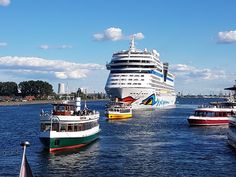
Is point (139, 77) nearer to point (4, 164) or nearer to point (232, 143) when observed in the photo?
point (232, 143)

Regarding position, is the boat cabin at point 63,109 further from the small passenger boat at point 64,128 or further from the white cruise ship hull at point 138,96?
the white cruise ship hull at point 138,96

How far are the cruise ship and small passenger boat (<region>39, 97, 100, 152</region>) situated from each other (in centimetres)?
9833

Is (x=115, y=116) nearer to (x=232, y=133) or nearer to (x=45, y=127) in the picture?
(x=232, y=133)

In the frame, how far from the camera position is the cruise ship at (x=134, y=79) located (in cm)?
16475

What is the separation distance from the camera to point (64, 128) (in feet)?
196

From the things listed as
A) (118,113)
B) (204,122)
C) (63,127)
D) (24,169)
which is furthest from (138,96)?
(24,169)

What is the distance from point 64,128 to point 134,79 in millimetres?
108497

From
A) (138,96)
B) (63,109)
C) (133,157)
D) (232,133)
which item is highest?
(138,96)

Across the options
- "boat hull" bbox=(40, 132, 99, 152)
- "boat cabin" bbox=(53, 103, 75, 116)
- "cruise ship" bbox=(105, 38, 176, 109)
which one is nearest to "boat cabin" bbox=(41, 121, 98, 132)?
"boat hull" bbox=(40, 132, 99, 152)

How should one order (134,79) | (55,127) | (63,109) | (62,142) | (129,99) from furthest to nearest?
(134,79)
(129,99)
(63,109)
(55,127)
(62,142)

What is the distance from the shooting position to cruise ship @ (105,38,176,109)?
165 meters

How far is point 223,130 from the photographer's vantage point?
297 ft

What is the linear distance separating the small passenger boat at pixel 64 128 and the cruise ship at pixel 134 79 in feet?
323

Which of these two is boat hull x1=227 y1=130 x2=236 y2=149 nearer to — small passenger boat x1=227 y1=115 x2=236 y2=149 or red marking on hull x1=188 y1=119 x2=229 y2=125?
small passenger boat x1=227 y1=115 x2=236 y2=149
